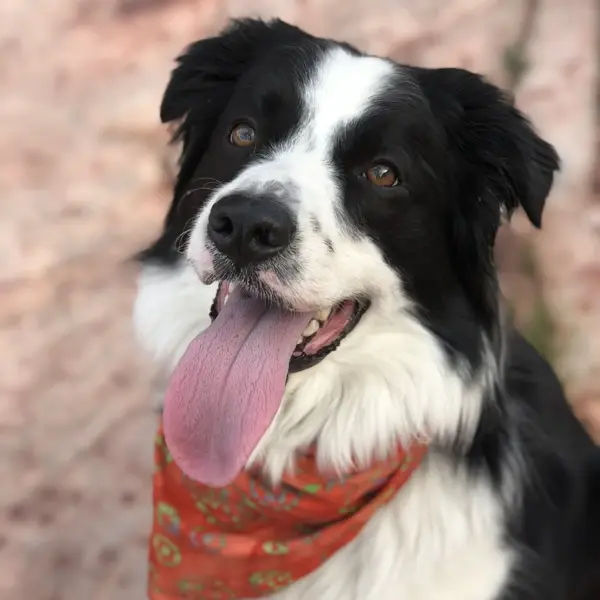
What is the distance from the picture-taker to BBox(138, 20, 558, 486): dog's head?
1.37 m

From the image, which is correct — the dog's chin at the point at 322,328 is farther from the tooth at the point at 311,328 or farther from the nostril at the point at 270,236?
the nostril at the point at 270,236

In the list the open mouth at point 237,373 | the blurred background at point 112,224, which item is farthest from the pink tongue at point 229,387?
the blurred background at point 112,224

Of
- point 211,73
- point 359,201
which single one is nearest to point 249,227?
point 359,201

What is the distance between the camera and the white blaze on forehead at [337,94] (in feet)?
4.79

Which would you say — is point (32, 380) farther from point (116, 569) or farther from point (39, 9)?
point (39, 9)

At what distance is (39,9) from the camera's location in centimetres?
370

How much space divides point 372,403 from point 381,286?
9.1 inches

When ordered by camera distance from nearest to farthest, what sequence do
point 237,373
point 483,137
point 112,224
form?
point 237,373
point 483,137
point 112,224

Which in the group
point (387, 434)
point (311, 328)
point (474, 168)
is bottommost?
point (387, 434)

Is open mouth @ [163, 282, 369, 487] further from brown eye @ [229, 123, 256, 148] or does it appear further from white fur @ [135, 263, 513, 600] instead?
brown eye @ [229, 123, 256, 148]

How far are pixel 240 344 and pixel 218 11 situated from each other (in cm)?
253

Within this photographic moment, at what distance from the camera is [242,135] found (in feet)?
5.17

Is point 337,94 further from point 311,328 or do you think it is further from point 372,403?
point 372,403

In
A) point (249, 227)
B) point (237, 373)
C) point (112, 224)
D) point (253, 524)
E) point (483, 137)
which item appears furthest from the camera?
point (112, 224)
